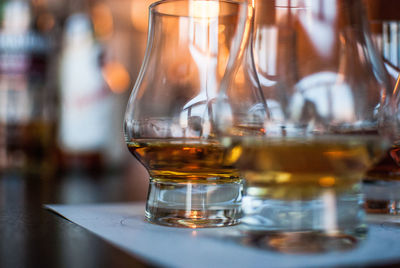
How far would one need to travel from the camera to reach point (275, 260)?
318 millimetres

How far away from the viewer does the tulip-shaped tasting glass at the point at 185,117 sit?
0.48 m

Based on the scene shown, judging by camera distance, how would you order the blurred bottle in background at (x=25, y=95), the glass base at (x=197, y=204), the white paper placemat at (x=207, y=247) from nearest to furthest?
the white paper placemat at (x=207, y=247)
the glass base at (x=197, y=204)
the blurred bottle in background at (x=25, y=95)

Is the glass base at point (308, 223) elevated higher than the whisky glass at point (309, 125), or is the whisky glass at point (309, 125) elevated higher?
the whisky glass at point (309, 125)

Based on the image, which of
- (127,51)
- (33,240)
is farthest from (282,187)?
(127,51)

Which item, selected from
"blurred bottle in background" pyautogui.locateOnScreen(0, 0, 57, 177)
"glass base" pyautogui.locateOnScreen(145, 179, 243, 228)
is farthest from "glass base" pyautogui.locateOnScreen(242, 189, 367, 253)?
"blurred bottle in background" pyautogui.locateOnScreen(0, 0, 57, 177)

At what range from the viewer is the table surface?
339 mm

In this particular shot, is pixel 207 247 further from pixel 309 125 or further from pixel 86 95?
pixel 86 95

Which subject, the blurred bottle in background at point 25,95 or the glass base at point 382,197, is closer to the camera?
the glass base at point 382,197

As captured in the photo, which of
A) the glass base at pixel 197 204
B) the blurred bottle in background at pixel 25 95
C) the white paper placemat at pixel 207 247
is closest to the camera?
the white paper placemat at pixel 207 247

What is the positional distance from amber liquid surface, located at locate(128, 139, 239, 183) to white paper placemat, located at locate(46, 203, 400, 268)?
0.05m

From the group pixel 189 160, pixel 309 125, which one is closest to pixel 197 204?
pixel 189 160

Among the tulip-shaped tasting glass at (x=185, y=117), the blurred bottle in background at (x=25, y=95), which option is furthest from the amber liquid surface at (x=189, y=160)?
the blurred bottle in background at (x=25, y=95)

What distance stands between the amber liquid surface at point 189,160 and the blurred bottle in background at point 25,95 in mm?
746

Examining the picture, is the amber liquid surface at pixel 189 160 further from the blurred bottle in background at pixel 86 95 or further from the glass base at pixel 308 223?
the blurred bottle in background at pixel 86 95
